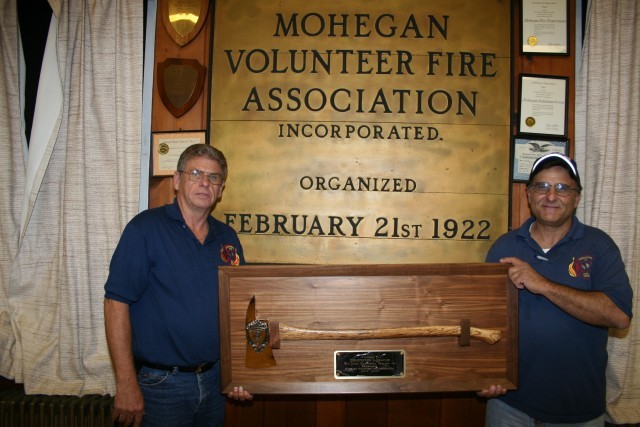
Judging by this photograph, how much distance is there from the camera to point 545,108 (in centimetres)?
252

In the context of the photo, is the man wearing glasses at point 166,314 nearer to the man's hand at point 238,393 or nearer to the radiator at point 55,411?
the man's hand at point 238,393

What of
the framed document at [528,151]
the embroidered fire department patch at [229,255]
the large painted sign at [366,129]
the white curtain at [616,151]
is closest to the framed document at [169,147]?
the large painted sign at [366,129]

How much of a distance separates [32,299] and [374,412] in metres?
2.34

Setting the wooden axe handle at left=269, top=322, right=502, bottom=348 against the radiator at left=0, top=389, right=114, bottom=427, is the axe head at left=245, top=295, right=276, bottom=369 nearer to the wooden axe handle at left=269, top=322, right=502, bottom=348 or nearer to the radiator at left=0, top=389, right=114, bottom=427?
the wooden axe handle at left=269, top=322, right=502, bottom=348

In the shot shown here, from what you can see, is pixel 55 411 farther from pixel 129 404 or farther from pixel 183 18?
pixel 183 18

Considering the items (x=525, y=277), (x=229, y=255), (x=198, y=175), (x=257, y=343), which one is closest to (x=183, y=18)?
(x=198, y=175)

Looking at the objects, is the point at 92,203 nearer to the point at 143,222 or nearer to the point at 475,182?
the point at 143,222

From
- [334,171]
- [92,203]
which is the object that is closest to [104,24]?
[92,203]

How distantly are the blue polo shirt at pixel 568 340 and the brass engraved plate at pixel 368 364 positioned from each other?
0.59m

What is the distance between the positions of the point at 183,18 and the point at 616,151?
285 cm

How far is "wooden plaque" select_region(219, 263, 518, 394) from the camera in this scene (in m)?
1.75

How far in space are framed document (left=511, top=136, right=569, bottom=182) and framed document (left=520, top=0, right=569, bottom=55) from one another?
572 mm

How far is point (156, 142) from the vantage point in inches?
102

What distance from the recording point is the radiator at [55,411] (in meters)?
2.43
